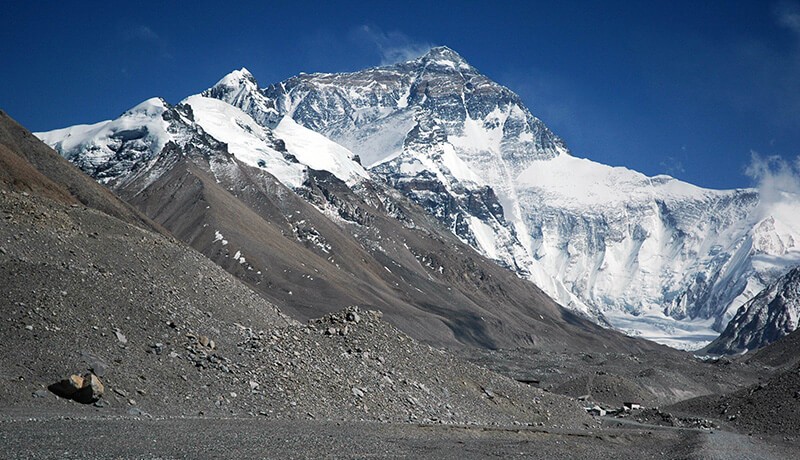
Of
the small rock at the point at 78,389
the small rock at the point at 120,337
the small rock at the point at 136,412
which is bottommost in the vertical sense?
the small rock at the point at 136,412

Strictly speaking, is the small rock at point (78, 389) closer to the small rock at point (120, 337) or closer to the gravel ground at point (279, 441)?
the gravel ground at point (279, 441)

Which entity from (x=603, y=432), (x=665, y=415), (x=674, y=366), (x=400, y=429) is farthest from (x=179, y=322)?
(x=674, y=366)

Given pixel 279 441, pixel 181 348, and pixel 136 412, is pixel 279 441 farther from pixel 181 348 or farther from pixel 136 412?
pixel 181 348

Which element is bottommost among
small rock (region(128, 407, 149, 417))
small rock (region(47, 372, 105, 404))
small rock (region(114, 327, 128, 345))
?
small rock (region(128, 407, 149, 417))

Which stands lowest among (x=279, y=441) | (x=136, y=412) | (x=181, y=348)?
(x=136, y=412)

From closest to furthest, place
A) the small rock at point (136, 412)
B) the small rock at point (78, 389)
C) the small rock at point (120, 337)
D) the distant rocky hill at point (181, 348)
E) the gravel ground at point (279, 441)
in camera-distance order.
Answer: the gravel ground at point (279, 441), the small rock at point (78, 389), the small rock at point (136, 412), the distant rocky hill at point (181, 348), the small rock at point (120, 337)

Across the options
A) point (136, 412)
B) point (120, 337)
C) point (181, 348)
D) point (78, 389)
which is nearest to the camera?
point (78, 389)

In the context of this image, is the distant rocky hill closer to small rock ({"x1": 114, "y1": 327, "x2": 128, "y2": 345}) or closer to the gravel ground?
small rock ({"x1": 114, "y1": 327, "x2": 128, "y2": 345})

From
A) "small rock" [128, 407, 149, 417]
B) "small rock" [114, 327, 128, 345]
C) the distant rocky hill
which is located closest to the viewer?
"small rock" [128, 407, 149, 417]

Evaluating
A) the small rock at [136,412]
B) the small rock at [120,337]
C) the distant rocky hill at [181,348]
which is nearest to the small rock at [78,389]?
the distant rocky hill at [181,348]

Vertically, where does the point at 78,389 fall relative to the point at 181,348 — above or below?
below

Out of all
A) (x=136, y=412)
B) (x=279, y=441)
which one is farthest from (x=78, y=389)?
(x=279, y=441)

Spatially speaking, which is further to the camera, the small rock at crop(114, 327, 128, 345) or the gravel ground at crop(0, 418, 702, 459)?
the small rock at crop(114, 327, 128, 345)

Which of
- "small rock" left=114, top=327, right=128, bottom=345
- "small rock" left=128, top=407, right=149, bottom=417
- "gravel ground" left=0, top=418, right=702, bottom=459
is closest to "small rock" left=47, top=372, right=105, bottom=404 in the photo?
"small rock" left=128, top=407, right=149, bottom=417
